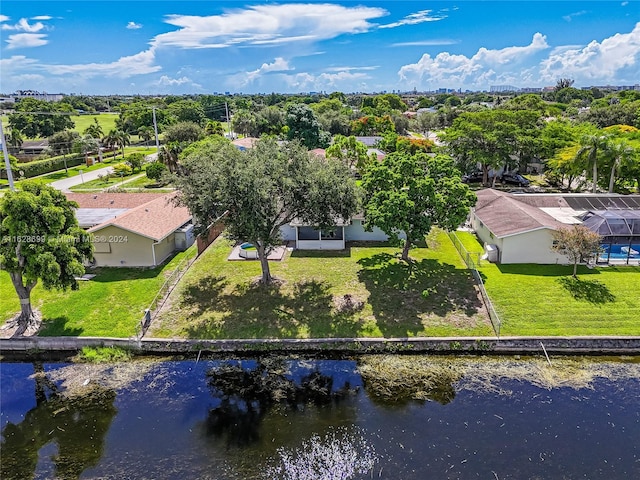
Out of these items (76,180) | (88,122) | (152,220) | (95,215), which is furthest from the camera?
(88,122)

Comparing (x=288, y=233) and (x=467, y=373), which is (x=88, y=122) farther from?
(x=467, y=373)

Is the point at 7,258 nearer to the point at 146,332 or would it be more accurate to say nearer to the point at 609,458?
the point at 146,332

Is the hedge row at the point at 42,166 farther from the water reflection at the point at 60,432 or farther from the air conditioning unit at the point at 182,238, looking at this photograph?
the water reflection at the point at 60,432

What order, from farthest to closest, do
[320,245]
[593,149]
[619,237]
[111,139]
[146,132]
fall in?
1. [146,132]
2. [111,139]
3. [593,149]
4. [320,245]
5. [619,237]

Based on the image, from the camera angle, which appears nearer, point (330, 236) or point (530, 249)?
point (530, 249)

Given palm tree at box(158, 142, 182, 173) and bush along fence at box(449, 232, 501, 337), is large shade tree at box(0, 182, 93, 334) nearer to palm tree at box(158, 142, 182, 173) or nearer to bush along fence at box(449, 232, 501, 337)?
bush along fence at box(449, 232, 501, 337)

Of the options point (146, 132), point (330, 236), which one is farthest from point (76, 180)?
point (330, 236)

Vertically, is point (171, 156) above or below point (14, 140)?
below
